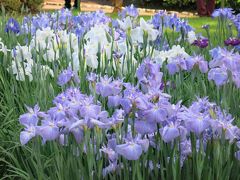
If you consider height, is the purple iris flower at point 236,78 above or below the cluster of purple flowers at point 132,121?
above

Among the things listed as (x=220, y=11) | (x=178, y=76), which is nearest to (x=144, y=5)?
(x=220, y=11)

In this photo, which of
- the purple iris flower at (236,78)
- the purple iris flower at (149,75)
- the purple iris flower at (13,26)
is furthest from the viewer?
the purple iris flower at (13,26)

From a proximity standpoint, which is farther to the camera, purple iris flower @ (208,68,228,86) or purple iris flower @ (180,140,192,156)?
purple iris flower @ (208,68,228,86)

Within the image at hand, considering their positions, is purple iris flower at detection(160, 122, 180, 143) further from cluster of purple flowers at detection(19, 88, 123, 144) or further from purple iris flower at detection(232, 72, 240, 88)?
purple iris flower at detection(232, 72, 240, 88)

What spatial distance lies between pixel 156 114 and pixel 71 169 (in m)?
0.44

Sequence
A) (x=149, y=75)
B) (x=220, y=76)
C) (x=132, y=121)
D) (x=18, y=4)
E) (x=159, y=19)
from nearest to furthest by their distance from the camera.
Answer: (x=132, y=121), (x=220, y=76), (x=149, y=75), (x=159, y=19), (x=18, y=4)

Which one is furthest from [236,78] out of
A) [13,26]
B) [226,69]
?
[13,26]

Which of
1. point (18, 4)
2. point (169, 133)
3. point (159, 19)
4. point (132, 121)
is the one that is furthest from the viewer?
point (18, 4)

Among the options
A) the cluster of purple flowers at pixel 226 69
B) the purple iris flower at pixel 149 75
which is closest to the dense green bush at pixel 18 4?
the purple iris flower at pixel 149 75

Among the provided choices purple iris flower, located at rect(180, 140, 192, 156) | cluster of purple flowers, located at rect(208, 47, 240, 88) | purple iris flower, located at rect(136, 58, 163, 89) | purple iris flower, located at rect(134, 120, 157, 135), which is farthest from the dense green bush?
purple iris flower, located at rect(134, 120, 157, 135)

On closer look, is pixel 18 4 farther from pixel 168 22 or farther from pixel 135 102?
pixel 135 102

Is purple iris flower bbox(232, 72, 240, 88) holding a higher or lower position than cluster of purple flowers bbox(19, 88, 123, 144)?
higher

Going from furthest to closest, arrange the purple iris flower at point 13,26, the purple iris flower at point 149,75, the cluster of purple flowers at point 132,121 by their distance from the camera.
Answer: the purple iris flower at point 13,26
the purple iris flower at point 149,75
the cluster of purple flowers at point 132,121

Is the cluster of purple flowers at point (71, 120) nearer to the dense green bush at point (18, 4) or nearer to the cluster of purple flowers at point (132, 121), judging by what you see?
the cluster of purple flowers at point (132, 121)
